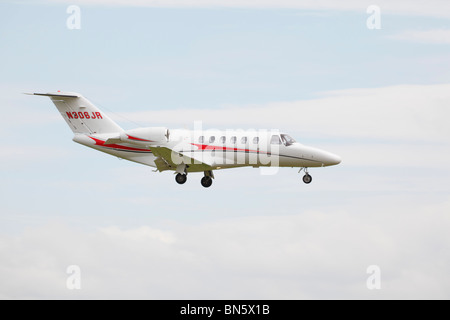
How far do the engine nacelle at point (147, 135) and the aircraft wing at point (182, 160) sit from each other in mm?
1079

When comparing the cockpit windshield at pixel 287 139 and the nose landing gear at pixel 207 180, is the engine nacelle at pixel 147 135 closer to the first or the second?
the nose landing gear at pixel 207 180

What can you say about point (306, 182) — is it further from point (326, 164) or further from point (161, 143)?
point (161, 143)

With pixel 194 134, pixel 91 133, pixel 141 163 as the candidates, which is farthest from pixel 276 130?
pixel 91 133

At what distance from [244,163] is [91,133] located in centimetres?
973

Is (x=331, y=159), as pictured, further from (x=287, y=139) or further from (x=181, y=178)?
(x=181, y=178)

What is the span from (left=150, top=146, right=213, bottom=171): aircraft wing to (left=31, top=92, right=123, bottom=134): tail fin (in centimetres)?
439

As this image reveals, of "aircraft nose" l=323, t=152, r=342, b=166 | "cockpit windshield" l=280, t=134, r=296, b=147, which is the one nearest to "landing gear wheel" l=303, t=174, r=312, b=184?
"aircraft nose" l=323, t=152, r=342, b=166

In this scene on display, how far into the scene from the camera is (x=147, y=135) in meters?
38.3

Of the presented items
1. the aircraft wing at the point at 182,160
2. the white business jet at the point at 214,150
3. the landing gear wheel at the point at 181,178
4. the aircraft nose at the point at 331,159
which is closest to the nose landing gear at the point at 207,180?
the white business jet at the point at 214,150

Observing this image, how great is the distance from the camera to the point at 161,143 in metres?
38.4

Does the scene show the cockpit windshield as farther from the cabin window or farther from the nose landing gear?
the nose landing gear

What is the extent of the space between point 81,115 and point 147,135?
554 centimetres

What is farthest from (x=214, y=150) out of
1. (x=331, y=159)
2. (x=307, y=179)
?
(x=331, y=159)

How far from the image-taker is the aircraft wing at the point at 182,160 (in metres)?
37.9
